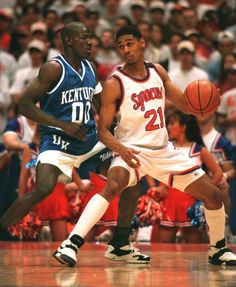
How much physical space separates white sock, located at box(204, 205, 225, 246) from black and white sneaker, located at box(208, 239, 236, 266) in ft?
0.15

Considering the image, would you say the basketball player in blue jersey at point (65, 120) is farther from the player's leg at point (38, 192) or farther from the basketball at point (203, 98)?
the basketball at point (203, 98)

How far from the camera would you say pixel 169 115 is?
11.3 meters

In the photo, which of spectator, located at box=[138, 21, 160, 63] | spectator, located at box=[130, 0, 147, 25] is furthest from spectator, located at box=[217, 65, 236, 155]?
spectator, located at box=[130, 0, 147, 25]

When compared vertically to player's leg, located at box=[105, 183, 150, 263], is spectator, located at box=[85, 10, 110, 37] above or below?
above

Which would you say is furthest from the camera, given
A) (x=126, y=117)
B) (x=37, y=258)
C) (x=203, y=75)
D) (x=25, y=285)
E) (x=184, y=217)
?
(x=203, y=75)

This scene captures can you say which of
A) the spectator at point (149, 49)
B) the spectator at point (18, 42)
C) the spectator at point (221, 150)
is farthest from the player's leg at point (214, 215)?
the spectator at point (18, 42)

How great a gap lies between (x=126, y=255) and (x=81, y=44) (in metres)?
1.94

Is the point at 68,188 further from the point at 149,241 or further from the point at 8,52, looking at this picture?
the point at 8,52

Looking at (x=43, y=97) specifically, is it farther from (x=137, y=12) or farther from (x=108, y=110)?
(x=137, y=12)

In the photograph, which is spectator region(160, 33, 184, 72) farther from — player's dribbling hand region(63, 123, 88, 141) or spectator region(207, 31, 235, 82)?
player's dribbling hand region(63, 123, 88, 141)

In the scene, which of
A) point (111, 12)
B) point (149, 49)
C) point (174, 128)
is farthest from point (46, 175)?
point (111, 12)

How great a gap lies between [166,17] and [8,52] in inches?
116

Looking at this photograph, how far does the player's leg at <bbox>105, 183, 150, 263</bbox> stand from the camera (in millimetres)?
8375

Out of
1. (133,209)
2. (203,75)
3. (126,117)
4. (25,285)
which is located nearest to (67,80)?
(126,117)
